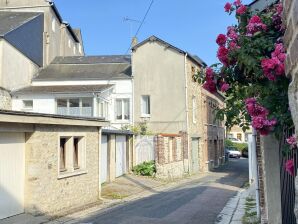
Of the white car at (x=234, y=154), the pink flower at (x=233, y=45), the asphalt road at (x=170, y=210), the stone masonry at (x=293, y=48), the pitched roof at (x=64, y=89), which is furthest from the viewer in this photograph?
the white car at (x=234, y=154)

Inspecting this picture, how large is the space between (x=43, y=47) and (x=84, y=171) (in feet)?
66.7

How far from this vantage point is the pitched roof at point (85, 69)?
3164 centimetres

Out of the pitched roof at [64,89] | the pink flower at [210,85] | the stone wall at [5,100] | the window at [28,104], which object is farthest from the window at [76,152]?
the window at [28,104]

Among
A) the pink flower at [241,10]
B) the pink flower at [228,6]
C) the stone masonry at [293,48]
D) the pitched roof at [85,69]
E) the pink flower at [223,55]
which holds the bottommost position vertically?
the stone masonry at [293,48]

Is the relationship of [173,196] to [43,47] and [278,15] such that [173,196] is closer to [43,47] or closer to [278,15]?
[278,15]

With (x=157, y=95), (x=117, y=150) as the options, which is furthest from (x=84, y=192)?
(x=157, y=95)

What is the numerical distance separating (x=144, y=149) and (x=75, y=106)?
554 cm

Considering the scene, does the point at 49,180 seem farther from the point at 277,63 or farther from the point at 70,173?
the point at 277,63

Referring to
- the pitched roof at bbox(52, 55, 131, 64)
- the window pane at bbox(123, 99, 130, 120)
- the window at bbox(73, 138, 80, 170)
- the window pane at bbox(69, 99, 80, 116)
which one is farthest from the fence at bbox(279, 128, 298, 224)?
the pitched roof at bbox(52, 55, 131, 64)

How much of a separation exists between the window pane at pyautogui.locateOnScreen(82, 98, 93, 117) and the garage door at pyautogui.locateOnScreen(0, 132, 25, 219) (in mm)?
15934

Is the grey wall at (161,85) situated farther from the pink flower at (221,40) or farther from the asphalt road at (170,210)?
the pink flower at (221,40)

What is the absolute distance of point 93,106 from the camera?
28031 millimetres

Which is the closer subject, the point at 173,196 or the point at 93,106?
the point at 173,196

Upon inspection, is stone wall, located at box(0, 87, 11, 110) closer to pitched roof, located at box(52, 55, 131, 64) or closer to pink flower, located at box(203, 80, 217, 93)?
pitched roof, located at box(52, 55, 131, 64)
